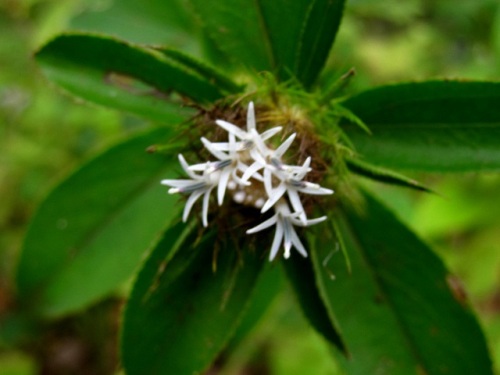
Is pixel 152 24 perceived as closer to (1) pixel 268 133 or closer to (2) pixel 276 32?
(2) pixel 276 32

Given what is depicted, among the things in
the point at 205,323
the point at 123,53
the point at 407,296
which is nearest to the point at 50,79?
the point at 123,53

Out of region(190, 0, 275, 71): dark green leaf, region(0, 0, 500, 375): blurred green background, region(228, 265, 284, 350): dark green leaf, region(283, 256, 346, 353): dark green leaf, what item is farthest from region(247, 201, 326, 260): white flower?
region(0, 0, 500, 375): blurred green background

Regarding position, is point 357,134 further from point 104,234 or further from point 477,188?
point 477,188

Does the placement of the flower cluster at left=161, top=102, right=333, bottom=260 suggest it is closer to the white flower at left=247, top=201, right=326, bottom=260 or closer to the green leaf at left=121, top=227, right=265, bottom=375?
the white flower at left=247, top=201, right=326, bottom=260

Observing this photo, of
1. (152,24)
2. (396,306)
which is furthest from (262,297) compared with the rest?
Result: (152,24)

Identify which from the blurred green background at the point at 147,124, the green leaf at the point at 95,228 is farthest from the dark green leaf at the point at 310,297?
the blurred green background at the point at 147,124
